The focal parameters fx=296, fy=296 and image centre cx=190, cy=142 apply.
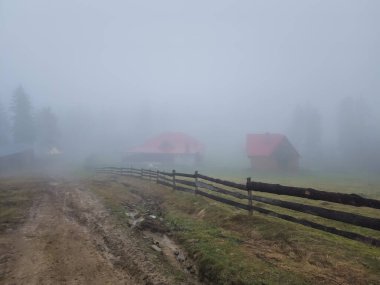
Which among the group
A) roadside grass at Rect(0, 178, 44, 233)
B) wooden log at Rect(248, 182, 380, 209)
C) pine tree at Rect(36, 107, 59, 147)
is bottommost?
roadside grass at Rect(0, 178, 44, 233)

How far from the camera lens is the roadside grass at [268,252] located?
6.21m

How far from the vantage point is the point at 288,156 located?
198 ft

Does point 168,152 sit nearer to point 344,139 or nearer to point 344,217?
point 344,139

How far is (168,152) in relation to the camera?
71.4m

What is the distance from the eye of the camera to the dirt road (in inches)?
268

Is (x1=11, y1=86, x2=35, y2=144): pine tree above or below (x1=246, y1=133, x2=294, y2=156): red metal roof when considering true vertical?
above

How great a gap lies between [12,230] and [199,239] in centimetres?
699

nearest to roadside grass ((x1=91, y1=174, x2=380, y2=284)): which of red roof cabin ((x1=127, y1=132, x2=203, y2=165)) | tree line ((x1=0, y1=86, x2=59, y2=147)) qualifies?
red roof cabin ((x1=127, y1=132, x2=203, y2=165))

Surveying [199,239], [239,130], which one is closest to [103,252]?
[199,239]

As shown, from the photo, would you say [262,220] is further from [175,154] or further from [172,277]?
[175,154]

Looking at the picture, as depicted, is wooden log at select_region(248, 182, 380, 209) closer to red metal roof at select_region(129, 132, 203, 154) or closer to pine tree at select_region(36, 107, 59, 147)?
red metal roof at select_region(129, 132, 203, 154)

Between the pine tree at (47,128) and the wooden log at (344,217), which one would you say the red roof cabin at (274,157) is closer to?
the wooden log at (344,217)

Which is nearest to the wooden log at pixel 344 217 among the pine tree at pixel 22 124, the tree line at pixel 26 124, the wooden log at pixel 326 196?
the wooden log at pixel 326 196

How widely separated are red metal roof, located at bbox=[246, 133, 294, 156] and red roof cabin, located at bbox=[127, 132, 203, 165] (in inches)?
552
